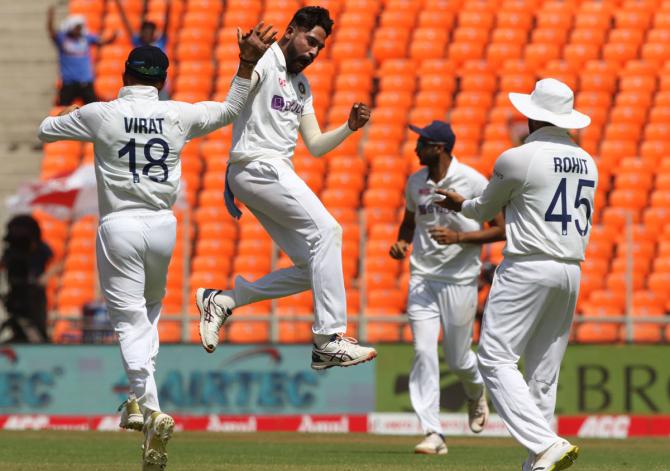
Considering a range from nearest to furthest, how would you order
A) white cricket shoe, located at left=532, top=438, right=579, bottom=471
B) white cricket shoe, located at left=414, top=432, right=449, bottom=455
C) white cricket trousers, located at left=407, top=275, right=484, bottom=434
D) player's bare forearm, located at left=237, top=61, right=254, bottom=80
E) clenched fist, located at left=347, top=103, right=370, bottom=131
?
1. white cricket shoe, located at left=532, top=438, right=579, bottom=471
2. player's bare forearm, located at left=237, top=61, right=254, bottom=80
3. clenched fist, located at left=347, top=103, right=370, bottom=131
4. white cricket shoe, located at left=414, top=432, right=449, bottom=455
5. white cricket trousers, located at left=407, top=275, right=484, bottom=434

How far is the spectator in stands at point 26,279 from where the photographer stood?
58.4 feet

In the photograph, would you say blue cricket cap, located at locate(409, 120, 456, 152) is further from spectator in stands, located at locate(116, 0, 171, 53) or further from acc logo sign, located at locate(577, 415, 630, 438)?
spectator in stands, located at locate(116, 0, 171, 53)

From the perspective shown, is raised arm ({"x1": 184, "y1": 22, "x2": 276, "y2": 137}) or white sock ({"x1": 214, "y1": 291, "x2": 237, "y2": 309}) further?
white sock ({"x1": 214, "y1": 291, "x2": 237, "y2": 309})

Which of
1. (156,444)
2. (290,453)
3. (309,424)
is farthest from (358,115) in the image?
(309,424)

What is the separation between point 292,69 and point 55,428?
806 cm

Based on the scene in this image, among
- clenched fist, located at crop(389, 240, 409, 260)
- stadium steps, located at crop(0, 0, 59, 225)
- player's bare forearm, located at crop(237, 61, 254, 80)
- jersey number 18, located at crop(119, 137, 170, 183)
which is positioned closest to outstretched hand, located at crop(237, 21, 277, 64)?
player's bare forearm, located at crop(237, 61, 254, 80)

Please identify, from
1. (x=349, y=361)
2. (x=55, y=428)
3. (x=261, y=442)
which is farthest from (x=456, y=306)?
(x=55, y=428)

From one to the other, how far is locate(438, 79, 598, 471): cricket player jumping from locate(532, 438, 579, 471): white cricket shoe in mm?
160

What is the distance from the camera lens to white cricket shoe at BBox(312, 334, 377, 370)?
33.1ft

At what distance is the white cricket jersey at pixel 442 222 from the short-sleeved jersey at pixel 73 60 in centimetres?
1117

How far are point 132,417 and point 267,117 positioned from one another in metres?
2.27

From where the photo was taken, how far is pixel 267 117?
10.4 metres

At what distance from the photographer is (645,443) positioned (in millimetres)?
14680

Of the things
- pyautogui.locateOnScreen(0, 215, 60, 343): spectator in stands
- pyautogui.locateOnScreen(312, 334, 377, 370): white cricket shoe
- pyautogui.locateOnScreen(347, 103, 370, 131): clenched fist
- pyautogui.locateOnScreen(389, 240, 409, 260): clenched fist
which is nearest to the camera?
pyautogui.locateOnScreen(312, 334, 377, 370): white cricket shoe
